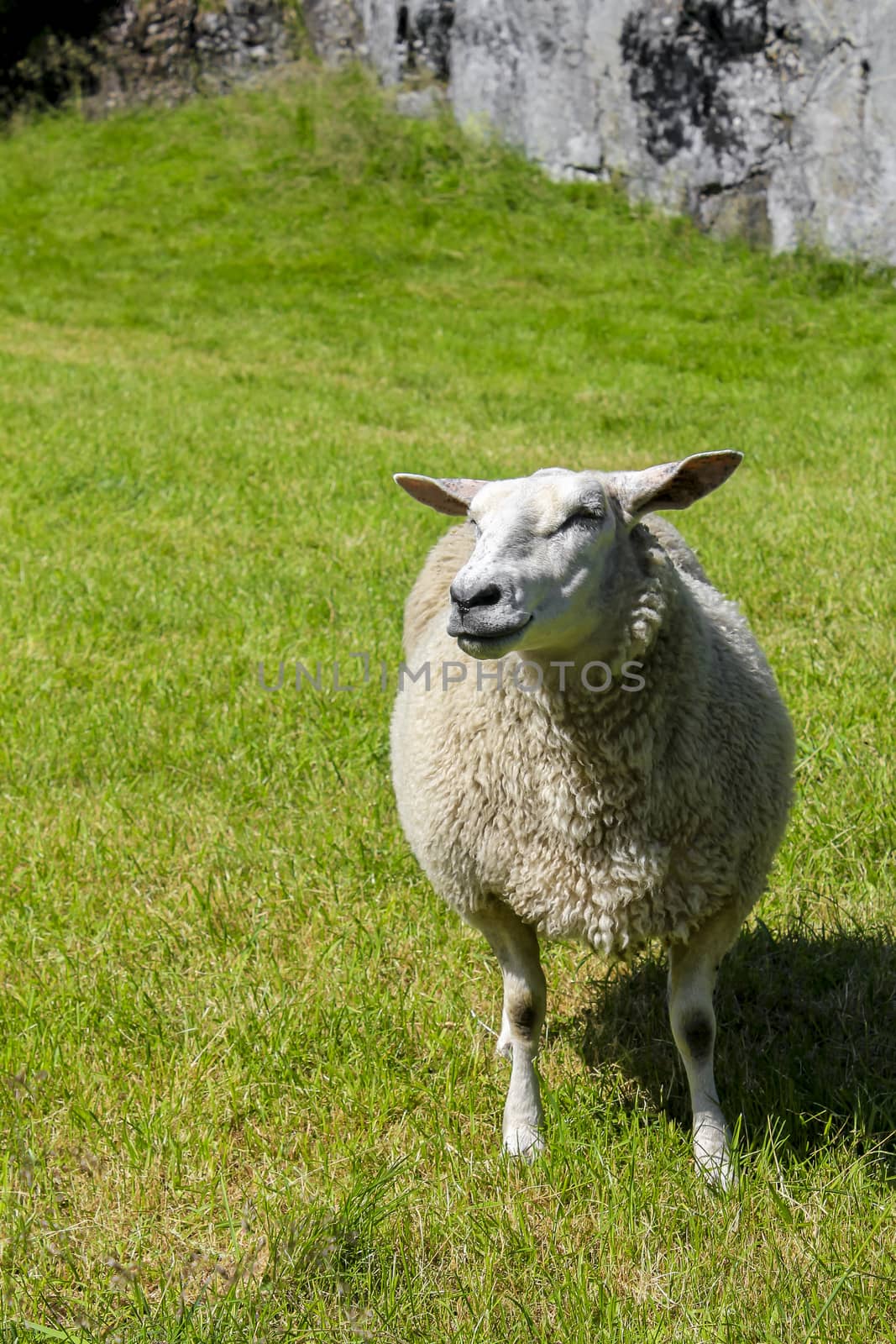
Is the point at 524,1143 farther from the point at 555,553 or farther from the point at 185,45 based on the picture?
the point at 185,45

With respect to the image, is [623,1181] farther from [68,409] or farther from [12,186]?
[12,186]

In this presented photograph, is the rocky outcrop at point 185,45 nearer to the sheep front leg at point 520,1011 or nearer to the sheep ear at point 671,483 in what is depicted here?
the sheep ear at point 671,483

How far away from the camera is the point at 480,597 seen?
227cm

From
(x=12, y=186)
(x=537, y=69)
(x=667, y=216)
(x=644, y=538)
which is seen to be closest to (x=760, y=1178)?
(x=644, y=538)

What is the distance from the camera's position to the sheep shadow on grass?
272 cm

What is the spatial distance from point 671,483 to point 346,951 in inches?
64.7

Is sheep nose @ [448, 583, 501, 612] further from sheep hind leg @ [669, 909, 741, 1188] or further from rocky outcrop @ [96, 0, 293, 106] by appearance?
rocky outcrop @ [96, 0, 293, 106]

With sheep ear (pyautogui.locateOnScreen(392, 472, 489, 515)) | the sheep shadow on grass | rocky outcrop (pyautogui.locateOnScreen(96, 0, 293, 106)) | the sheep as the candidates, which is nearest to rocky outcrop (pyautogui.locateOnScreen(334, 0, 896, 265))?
rocky outcrop (pyautogui.locateOnScreen(96, 0, 293, 106))

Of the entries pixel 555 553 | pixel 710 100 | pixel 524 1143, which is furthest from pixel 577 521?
pixel 710 100

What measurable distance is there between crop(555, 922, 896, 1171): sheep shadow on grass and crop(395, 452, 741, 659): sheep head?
3.79 feet

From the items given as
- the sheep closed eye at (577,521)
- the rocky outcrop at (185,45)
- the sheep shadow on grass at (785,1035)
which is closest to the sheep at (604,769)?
the sheep closed eye at (577,521)

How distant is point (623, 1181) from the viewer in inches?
97.7

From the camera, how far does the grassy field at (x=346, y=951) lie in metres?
2.26

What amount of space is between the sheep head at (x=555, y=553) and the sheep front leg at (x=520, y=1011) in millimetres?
708
